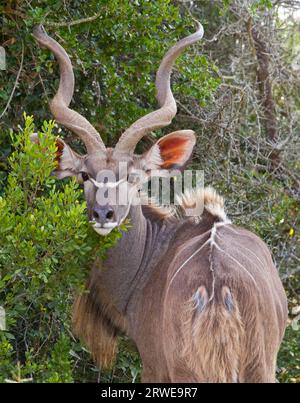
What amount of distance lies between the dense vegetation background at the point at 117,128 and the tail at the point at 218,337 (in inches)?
29.4

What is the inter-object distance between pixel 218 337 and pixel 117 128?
248cm

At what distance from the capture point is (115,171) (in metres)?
5.03

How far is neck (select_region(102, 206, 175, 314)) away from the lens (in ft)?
17.0

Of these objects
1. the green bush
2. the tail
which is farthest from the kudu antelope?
the green bush

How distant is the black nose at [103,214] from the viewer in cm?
469

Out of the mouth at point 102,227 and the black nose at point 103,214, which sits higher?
the black nose at point 103,214

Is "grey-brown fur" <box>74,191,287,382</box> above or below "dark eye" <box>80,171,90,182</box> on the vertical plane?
below

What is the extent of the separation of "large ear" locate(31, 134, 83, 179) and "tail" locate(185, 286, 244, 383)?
58.2 inches

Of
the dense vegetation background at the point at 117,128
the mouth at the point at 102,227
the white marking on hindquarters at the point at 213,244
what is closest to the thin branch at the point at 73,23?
the dense vegetation background at the point at 117,128

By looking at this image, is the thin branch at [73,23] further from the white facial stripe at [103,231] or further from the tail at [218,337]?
the tail at [218,337]

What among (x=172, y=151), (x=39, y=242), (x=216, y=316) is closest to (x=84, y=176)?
(x=172, y=151)

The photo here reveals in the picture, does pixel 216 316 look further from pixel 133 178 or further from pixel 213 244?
pixel 133 178

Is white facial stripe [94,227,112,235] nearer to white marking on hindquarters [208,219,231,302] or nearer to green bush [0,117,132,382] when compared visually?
green bush [0,117,132,382]

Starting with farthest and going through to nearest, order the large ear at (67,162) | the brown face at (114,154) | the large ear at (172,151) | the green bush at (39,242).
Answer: the large ear at (172,151) < the large ear at (67,162) < the brown face at (114,154) < the green bush at (39,242)
